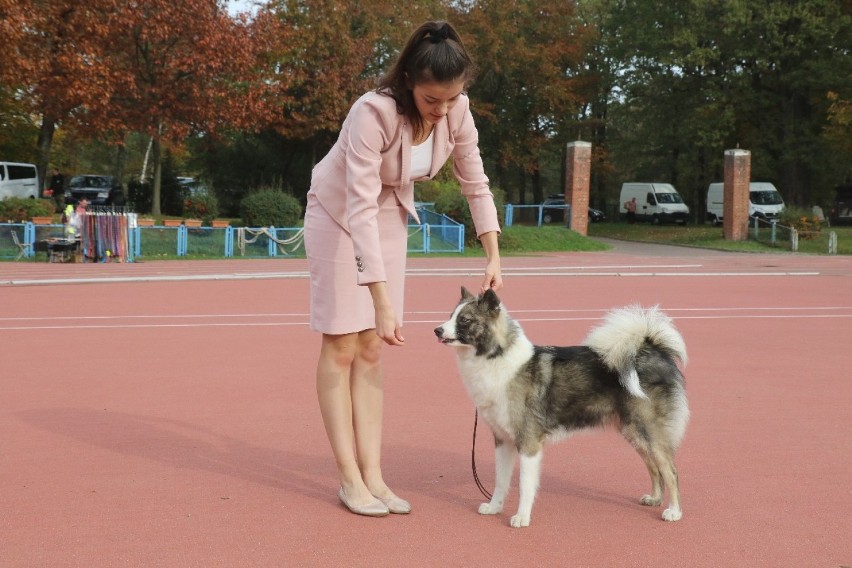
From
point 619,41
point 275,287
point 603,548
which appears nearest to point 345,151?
point 603,548

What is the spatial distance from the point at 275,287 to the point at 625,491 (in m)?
14.6

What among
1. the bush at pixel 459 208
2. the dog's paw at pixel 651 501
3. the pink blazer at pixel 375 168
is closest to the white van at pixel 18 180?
the bush at pixel 459 208

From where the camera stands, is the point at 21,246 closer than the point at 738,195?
Yes

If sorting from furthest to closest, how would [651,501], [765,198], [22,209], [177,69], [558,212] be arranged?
[558,212], [765,198], [177,69], [22,209], [651,501]

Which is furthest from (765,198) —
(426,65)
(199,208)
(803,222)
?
(426,65)

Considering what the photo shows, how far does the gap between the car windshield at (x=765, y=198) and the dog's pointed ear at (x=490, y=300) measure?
A: 4447 cm

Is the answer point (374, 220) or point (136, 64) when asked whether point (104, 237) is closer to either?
point (136, 64)

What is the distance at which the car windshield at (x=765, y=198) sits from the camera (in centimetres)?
4706

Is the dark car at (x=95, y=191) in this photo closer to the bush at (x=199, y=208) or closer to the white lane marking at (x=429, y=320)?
the bush at (x=199, y=208)

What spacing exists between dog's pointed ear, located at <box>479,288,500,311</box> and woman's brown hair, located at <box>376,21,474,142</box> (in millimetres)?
934

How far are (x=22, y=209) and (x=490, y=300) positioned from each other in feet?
91.1

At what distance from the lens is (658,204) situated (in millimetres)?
52656

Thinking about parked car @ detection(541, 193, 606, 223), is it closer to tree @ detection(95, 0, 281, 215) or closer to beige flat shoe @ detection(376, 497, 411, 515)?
tree @ detection(95, 0, 281, 215)

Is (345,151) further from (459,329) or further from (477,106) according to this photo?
(477,106)
